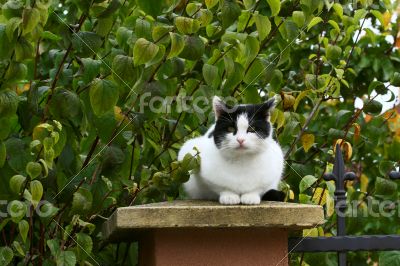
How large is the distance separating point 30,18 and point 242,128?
66 centimetres

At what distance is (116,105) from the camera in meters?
2.40

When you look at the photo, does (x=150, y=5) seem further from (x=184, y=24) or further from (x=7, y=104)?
(x=7, y=104)

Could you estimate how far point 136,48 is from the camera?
6.68ft

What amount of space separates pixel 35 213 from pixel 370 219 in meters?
1.43

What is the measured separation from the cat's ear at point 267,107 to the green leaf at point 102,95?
428 mm

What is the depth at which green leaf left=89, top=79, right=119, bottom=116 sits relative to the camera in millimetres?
2088

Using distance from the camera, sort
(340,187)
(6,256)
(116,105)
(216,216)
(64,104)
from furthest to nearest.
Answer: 1. (116,105)
2. (64,104)
3. (6,256)
4. (340,187)
5. (216,216)

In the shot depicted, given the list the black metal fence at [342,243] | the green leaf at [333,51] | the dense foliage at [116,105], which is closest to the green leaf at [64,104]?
the dense foliage at [116,105]

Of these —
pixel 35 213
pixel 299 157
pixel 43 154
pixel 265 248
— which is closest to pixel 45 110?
pixel 43 154

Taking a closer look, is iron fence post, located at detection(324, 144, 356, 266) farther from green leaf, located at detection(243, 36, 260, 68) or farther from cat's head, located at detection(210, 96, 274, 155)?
green leaf, located at detection(243, 36, 260, 68)

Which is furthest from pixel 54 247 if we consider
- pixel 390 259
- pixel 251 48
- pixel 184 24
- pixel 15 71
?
pixel 390 259

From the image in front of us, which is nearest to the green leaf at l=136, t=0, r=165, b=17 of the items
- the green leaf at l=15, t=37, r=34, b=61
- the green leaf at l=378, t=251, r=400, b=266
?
the green leaf at l=15, t=37, r=34, b=61

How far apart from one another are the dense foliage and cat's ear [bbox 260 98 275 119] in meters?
0.18

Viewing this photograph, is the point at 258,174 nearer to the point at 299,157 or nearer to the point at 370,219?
the point at 299,157
